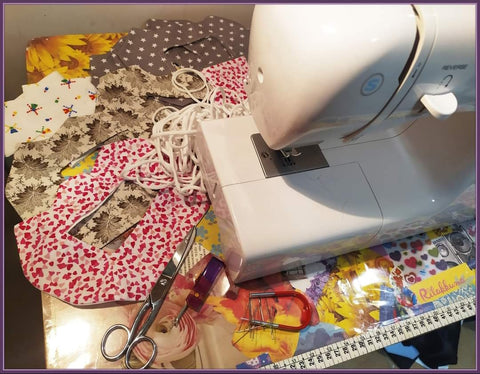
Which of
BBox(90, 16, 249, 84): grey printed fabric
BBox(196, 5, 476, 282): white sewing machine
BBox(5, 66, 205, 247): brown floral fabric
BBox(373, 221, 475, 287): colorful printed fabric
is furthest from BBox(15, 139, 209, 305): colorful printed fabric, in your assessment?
BBox(373, 221, 475, 287): colorful printed fabric

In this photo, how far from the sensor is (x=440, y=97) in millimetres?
484

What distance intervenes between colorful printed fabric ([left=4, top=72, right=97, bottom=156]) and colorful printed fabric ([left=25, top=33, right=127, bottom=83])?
0.03 m

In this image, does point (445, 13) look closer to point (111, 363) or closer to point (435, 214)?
point (435, 214)

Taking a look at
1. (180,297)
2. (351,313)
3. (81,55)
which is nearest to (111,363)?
(180,297)

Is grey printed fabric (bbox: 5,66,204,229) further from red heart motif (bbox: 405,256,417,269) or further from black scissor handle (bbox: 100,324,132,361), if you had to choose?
red heart motif (bbox: 405,256,417,269)

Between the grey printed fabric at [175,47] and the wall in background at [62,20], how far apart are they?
0.06 meters

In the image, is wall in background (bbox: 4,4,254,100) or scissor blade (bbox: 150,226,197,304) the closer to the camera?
scissor blade (bbox: 150,226,197,304)

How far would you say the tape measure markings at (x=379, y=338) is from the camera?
0.65 m

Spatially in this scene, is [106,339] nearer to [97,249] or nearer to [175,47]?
[97,249]

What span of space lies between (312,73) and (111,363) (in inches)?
23.5

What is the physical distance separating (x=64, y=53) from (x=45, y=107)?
0.20 meters

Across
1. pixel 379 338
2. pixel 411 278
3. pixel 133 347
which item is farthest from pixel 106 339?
pixel 411 278

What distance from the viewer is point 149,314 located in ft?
2.13

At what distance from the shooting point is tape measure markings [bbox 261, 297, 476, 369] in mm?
648
